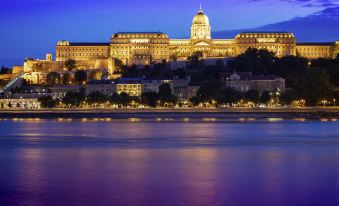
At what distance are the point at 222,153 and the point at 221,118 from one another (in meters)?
36.2

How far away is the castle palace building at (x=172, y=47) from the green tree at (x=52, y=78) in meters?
6.73

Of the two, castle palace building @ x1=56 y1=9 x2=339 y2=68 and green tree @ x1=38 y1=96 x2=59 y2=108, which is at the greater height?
castle palace building @ x1=56 y1=9 x2=339 y2=68

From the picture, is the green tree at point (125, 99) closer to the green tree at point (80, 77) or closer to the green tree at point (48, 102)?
the green tree at point (48, 102)

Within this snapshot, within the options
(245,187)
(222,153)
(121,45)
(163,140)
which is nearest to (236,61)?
(121,45)

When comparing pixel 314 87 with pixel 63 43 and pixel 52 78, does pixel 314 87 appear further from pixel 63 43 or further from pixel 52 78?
pixel 63 43

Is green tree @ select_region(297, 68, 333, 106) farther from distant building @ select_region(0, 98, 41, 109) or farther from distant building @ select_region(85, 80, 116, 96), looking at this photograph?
distant building @ select_region(0, 98, 41, 109)

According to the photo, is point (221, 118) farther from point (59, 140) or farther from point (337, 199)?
point (337, 199)

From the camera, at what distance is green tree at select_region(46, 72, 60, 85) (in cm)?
9850

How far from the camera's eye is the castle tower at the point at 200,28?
11419 centimetres

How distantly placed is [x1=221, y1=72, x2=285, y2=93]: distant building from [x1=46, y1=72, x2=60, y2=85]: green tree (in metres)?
22.1

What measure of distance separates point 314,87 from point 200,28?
149 ft

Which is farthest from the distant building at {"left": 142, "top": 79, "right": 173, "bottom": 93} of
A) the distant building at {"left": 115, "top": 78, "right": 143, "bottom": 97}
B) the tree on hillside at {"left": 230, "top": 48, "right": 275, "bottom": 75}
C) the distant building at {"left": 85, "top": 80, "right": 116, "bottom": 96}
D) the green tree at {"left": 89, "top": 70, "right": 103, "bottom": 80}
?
the green tree at {"left": 89, "top": 70, "right": 103, "bottom": 80}

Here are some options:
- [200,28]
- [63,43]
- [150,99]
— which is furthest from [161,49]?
[150,99]

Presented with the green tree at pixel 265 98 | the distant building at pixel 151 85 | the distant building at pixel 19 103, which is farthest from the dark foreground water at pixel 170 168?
the distant building at pixel 19 103
